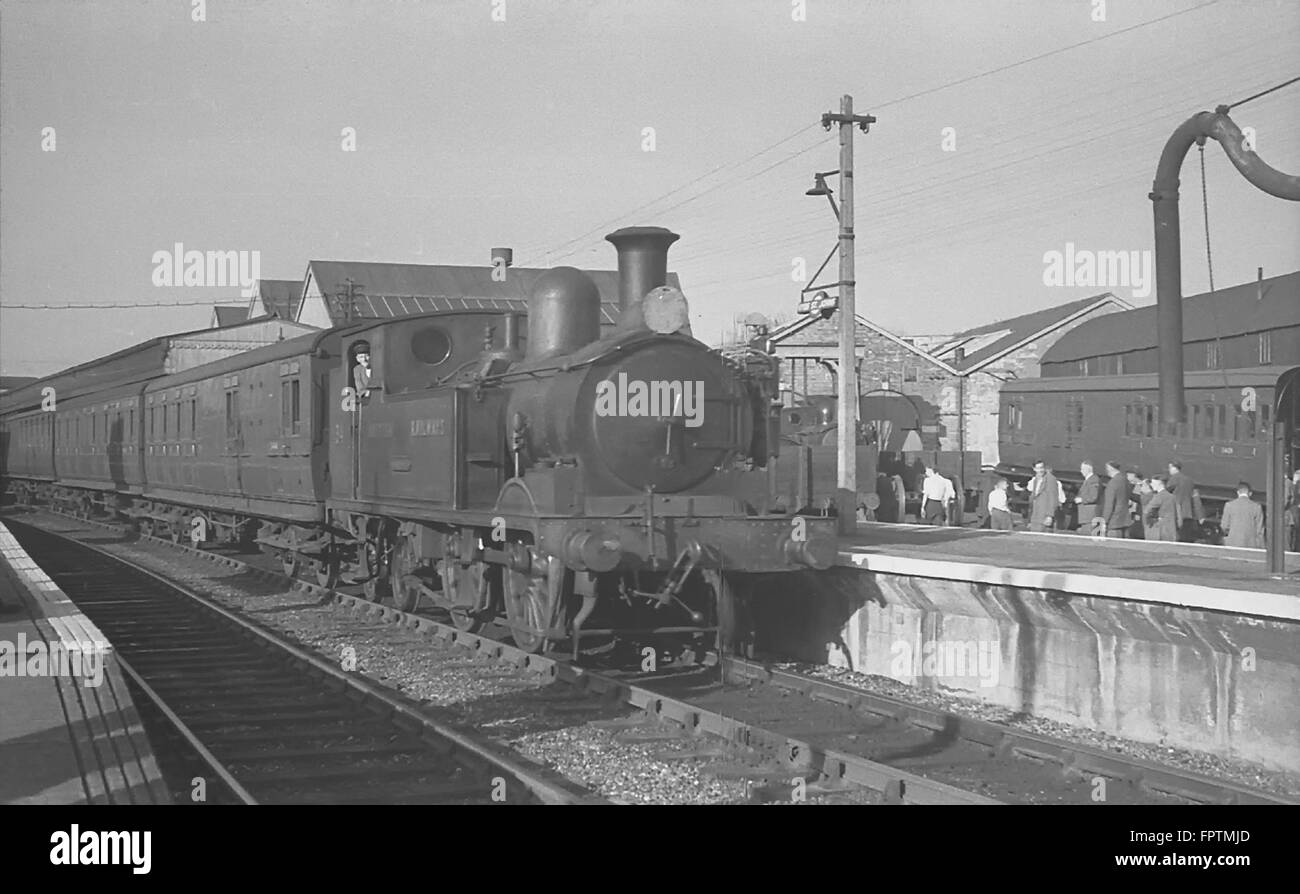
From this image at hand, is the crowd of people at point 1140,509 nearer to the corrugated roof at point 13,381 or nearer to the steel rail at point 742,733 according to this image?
the steel rail at point 742,733

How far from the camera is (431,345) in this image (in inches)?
532

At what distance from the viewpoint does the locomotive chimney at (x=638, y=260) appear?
1137 centimetres

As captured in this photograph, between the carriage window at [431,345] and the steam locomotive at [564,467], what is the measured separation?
0.6 inches

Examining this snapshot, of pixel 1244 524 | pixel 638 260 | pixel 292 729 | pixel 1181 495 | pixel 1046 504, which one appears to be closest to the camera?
pixel 292 729

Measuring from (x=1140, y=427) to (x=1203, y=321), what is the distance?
6473mm

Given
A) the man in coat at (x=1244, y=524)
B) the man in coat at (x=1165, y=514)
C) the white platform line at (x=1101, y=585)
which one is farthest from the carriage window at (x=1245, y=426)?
the white platform line at (x=1101, y=585)

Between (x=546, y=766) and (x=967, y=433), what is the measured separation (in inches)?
1523

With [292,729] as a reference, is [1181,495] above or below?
above

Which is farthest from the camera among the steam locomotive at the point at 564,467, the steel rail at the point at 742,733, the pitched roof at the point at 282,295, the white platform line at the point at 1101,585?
the pitched roof at the point at 282,295

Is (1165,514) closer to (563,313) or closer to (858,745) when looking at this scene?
(563,313)

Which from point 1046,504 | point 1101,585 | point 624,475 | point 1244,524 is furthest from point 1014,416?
point 1101,585

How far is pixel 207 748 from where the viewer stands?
827 cm
